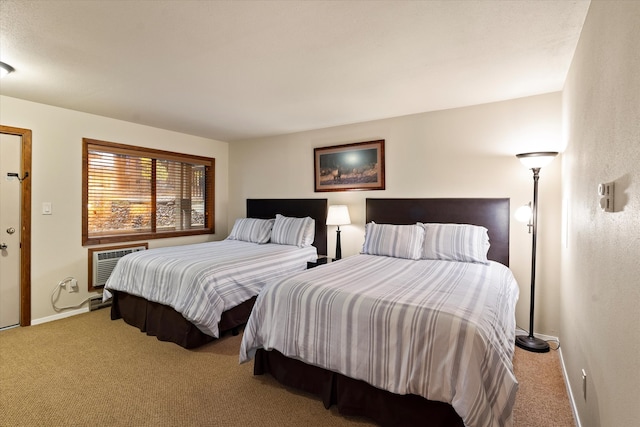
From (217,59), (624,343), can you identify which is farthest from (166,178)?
(624,343)

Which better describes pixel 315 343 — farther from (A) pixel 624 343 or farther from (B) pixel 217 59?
(B) pixel 217 59

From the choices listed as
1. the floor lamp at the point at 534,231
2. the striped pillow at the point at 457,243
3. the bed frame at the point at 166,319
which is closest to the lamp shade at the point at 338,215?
the striped pillow at the point at 457,243

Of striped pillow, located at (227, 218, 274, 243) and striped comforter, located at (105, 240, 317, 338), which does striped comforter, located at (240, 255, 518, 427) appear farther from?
striped pillow, located at (227, 218, 274, 243)

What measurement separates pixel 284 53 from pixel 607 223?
2.11m

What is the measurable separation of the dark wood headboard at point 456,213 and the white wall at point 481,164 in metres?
0.09

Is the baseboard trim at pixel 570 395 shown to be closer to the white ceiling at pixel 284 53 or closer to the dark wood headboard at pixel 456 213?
the dark wood headboard at pixel 456 213

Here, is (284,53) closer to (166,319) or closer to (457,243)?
(457,243)

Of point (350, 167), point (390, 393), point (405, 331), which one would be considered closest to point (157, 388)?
point (390, 393)

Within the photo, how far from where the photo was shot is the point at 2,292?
128 inches

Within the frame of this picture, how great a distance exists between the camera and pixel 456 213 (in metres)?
3.51

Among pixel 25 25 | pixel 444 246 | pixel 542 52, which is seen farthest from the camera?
pixel 444 246

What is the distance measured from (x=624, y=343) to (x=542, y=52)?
2.07 meters

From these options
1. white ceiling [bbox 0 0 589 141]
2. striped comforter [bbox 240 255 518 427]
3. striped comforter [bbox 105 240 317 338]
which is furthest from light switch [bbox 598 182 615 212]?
striped comforter [bbox 105 240 317 338]

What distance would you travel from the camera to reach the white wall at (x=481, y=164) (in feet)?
10.2
